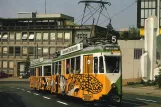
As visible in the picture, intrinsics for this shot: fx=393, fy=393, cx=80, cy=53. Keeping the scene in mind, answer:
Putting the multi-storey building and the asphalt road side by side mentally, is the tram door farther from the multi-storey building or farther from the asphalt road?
the multi-storey building

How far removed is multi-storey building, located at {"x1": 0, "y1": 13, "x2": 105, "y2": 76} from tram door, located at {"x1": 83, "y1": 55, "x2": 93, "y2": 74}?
3007 inches

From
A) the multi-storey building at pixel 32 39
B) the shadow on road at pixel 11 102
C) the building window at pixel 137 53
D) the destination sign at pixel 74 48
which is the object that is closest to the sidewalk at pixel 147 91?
the destination sign at pixel 74 48

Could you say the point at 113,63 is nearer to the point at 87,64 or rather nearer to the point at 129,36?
the point at 87,64

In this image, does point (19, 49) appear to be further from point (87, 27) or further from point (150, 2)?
point (150, 2)

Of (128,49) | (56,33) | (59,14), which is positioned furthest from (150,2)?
(59,14)

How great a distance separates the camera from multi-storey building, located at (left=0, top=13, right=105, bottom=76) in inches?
3878

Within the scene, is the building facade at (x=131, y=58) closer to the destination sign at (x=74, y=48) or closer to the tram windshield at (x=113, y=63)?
the destination sign at (x=74, y=48)

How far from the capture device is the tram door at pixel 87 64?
18.7 metres

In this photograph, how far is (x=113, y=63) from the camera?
59.8 ft

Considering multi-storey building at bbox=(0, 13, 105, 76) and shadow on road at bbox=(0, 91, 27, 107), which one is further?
multi-storey building at bbox=(0, 13, 105, 76)

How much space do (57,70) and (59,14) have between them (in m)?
83.9

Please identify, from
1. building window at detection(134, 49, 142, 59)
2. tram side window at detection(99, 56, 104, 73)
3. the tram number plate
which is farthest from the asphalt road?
building window at detection(134, 49, 142, 59)

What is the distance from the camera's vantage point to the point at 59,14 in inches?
4277

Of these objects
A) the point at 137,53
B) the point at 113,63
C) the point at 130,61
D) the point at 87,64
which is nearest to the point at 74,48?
the point at 87,64
